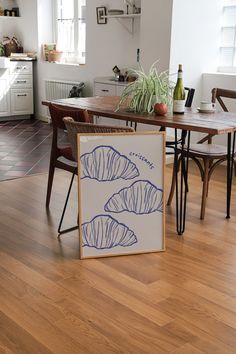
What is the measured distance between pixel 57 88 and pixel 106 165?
457 cm

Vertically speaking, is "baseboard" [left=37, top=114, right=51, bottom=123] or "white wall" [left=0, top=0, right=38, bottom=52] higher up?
"white wall" [left=0, top=0, right=38, bottom=52]

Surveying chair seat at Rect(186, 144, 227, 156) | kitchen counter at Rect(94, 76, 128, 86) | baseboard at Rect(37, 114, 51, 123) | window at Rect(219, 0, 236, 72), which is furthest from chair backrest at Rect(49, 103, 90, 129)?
baseboard at Rect(37, 114, 51, 123)

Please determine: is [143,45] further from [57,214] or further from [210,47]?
[57,214]

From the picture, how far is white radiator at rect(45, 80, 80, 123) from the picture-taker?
6859 mm

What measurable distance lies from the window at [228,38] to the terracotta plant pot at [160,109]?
232 centimetres

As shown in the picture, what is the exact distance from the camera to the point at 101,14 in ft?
20.3

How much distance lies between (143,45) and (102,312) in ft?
11.1

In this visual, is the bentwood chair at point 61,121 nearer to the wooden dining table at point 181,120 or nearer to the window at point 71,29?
the wooden dining table at point 181,120

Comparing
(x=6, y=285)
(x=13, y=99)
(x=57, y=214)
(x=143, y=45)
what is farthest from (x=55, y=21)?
(x=6, y=285)

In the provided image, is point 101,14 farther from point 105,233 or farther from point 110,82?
point 105,233

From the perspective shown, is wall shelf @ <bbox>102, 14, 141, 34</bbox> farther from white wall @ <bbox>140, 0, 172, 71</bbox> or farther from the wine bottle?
the wine bottle

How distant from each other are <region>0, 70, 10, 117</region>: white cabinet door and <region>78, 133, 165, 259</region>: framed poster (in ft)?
16.1

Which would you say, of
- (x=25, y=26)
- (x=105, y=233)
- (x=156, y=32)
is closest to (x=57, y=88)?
(x=25, y=26)

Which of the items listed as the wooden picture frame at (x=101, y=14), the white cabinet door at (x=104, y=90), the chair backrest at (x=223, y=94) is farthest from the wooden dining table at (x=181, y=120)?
the wooden picture frame at (x=101, y=14)
